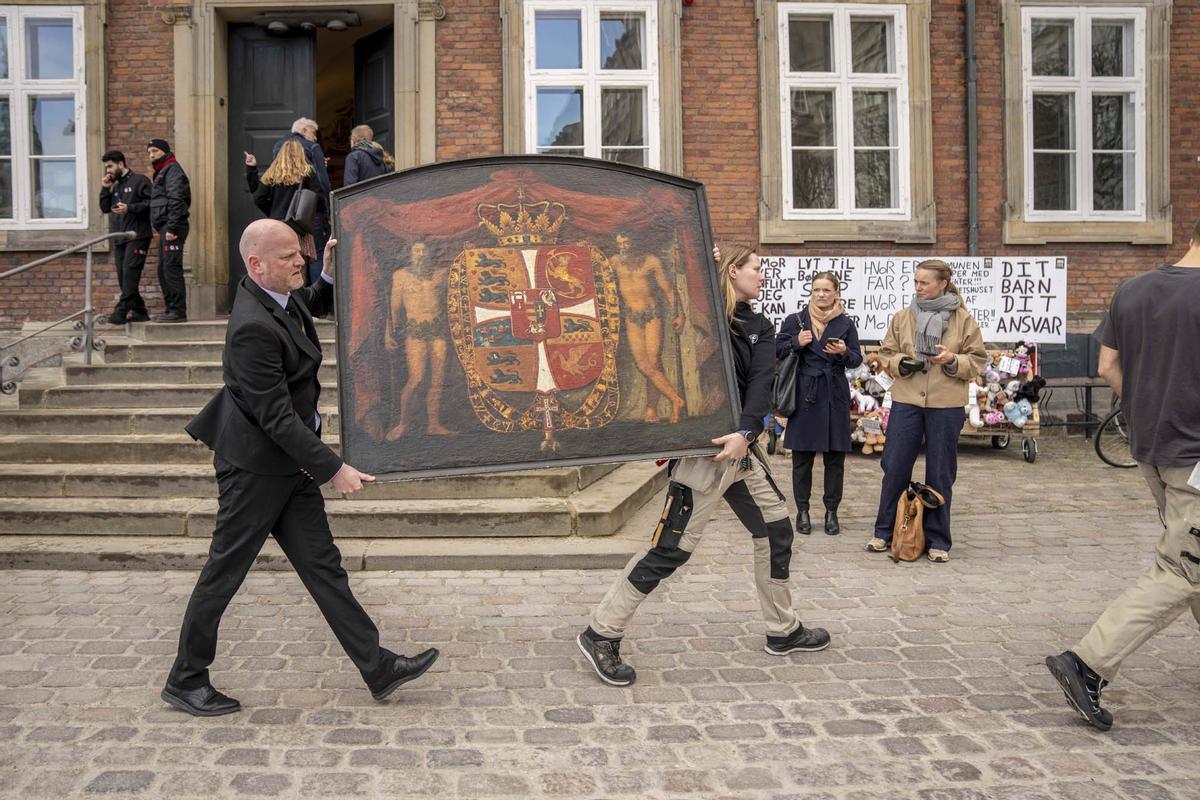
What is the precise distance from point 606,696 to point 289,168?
6394 mm

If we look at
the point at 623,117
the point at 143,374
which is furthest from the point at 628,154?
the point at 143,374

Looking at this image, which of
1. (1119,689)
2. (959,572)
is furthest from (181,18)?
(1119,689)

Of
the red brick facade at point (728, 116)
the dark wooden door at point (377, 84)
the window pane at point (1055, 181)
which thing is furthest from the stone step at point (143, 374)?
the window pane at point (1055, 181)

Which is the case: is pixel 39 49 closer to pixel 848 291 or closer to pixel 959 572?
pixel 848 291

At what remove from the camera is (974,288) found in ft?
35.5

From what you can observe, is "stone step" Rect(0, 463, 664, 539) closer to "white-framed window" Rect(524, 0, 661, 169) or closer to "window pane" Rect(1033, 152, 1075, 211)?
"white-framed window" Rect(524, 0, 661, 169)

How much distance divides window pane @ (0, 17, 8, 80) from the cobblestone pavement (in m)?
7.70

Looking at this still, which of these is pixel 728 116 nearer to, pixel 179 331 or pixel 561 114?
pixel 561 114

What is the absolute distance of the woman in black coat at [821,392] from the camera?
704 cm

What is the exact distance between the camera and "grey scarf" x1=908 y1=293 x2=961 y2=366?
6328 millimetres

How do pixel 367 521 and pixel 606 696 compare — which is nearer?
pixel 606 696

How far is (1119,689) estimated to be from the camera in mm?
4070

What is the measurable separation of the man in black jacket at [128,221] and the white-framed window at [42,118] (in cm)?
90

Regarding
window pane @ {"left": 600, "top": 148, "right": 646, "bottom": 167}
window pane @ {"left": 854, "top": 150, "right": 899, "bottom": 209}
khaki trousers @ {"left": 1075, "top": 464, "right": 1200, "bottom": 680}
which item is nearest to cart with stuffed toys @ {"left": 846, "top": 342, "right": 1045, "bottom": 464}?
window pane @ {"left": 854, "top": 150, "right": 899, "bottom": 209}
